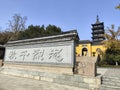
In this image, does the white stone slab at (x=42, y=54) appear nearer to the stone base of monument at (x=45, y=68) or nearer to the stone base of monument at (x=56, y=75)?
the stone base of monument at (x=45, y=68)

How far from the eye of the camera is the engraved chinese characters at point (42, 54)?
724 centimetres

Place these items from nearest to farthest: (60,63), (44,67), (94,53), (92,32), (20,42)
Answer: (60,63) → (44,67) → (20,42) → (94,53) → (92,32)

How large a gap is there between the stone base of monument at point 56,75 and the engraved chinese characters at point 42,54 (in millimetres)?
483

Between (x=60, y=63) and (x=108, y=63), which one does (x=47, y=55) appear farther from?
(x=108, y=63)

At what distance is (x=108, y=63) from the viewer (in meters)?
17.7

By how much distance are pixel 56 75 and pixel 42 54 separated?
174cm

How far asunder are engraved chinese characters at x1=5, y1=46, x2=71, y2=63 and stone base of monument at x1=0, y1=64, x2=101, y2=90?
483 millimetres

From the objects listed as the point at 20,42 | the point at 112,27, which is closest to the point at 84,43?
the point at 112,27

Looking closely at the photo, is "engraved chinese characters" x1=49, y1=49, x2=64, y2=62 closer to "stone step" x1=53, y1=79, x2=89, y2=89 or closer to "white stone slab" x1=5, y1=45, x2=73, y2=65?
"white stone slab" x1=5, y1=45, x2=73, y2=65

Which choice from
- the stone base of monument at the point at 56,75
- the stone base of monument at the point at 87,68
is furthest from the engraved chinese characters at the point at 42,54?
the stone base of monument at the point at 87,68

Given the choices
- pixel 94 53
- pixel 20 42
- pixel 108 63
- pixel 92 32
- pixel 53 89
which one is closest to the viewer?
pixel 53 89

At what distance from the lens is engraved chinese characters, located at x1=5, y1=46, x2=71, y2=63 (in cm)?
724

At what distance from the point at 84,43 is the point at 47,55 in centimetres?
2366

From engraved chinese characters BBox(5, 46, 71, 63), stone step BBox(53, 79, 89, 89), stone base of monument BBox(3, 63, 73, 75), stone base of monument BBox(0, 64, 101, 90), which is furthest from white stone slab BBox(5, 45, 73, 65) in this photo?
stone step BBox(53, 79, 89, 89)
